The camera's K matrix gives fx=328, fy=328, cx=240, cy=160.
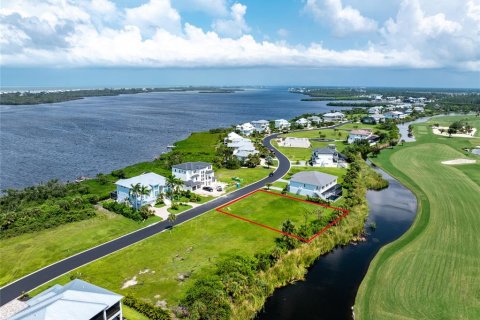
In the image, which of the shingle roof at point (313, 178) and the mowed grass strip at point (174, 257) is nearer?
the mowed grass strip at point (174, 257)

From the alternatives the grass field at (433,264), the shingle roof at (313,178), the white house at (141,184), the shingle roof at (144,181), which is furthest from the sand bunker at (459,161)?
the white house at (141,184)

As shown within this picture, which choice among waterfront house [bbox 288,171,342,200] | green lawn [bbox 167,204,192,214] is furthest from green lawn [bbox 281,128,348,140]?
green lawn [bbox 167,204,192,214]

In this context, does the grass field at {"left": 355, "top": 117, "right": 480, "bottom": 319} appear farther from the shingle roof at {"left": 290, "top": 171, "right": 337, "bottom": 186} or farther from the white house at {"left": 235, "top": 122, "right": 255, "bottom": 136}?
the white house at {"left": 235, "top": 122, "right": 255, "bottom": 136}

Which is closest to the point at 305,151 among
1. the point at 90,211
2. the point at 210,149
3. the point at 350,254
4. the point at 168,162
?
the point at 210,149

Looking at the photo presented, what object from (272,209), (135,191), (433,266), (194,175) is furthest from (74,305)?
(194,175)

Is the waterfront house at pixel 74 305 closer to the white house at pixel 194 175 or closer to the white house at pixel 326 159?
the white house at pixel 194 175

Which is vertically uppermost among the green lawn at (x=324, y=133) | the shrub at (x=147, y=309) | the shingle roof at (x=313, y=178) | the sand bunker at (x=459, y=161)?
the shingle roof at (x=313, y=178)

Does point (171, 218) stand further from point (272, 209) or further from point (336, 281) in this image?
point (336, 281)

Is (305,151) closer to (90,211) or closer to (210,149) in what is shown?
(210,149)
